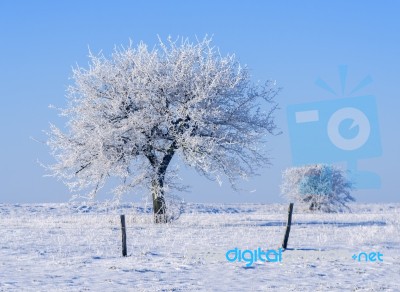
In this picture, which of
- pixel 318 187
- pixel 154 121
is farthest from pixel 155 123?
pixel 318 187

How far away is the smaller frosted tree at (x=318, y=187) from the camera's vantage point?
6944 cm

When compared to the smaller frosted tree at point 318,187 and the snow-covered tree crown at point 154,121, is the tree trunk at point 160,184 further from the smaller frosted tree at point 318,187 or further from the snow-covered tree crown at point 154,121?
the smaller frosted tree at point 318,187

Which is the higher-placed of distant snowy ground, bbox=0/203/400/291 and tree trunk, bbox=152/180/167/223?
tree trunk, bbox=152/180/167/223

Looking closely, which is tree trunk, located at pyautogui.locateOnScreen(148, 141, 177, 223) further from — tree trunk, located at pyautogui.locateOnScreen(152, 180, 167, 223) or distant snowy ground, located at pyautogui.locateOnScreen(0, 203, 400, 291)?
distant snowy ground, located at pyautogui.locateOnScreen(0, 203, 400, 291)

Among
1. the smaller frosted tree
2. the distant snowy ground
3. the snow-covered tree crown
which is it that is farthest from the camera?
the smaller frosted tree

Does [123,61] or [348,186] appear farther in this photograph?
[348,186]

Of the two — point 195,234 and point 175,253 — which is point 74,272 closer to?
point 175,253

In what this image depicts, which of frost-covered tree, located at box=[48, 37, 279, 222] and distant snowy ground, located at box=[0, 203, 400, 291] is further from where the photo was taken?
frost-covered tree, located at box=[48, 37, 279, 222]

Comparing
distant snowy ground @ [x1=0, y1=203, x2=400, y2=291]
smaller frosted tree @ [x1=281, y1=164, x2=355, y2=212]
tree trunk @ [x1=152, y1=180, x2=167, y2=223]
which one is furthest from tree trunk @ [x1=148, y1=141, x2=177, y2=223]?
smaller frosted tree @ [x1=281, y1=164, x2=355, y2=212]

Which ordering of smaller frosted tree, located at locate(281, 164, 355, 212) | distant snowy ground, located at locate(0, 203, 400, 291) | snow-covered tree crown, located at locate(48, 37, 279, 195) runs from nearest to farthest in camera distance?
distant snowy ground, located at locate(0, 203, 400, 291), snow-covered tree crown, located at locate(48, 37, 279, 195), smaller frosted tree, located at locate(281, 164, 355, 212)

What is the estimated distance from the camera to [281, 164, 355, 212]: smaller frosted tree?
69438 mm

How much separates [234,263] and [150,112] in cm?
1557

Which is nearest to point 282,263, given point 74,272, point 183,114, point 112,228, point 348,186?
point 74,272

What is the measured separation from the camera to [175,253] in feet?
68.3
